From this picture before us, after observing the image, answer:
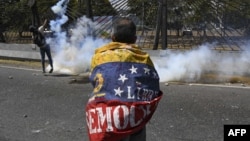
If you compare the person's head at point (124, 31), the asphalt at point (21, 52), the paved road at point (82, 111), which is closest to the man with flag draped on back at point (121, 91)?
the person's head at point (124, 31)

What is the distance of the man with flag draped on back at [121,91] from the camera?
10.8 feet

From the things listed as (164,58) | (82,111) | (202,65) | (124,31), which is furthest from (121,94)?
(164,58)

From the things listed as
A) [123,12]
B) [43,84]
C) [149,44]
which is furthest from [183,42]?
[43,84]

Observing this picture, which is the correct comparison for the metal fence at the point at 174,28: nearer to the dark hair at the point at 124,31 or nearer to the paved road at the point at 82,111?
the paved road at the point at 82,111

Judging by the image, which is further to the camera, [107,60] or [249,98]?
[249,98]

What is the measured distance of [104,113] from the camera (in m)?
3.31

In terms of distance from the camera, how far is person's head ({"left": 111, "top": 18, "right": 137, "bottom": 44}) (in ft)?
11.2

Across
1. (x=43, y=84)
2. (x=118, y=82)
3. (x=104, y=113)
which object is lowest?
(x=43, y=84)

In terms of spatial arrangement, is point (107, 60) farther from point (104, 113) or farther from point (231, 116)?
point (231, 116)

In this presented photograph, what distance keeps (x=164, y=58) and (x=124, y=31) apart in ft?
28.4

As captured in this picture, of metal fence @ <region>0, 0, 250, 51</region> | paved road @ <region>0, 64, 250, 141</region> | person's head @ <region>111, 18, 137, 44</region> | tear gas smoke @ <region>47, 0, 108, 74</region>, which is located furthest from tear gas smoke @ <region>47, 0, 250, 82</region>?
person's head @ <region>111, 18, 137, 44</region>

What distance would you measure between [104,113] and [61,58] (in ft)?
34.8

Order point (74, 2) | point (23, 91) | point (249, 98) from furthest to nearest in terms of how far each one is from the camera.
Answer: point (74, 2) → point (23, 91) → point (249, 98)

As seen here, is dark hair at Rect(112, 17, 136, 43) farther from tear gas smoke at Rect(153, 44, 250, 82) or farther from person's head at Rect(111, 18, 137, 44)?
tear gas smoke at Rect(153, 44, 250, 82)
